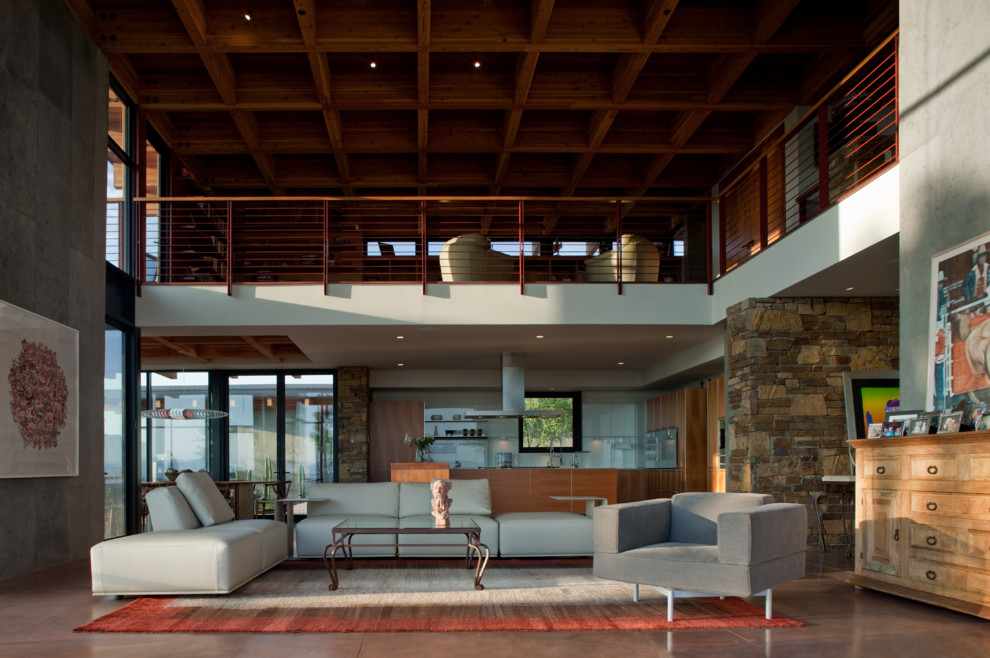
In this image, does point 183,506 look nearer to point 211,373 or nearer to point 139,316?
point 139,316

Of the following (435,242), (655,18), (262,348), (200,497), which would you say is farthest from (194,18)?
(435,242)

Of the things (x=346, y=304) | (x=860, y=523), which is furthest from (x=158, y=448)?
(x=860, y=523)

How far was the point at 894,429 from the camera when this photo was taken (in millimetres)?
5566

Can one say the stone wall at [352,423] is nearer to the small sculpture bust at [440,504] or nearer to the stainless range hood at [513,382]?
the stainless range hood at [513,382]

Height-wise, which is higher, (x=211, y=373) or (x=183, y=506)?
(x=211, y=373)

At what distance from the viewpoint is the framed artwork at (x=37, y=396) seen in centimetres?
636

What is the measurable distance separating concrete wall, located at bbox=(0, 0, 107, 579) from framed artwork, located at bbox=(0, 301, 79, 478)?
11 centimetres

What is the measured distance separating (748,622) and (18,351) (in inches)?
208

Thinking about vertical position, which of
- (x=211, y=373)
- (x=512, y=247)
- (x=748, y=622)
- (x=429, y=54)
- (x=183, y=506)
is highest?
(x=429, y=54)

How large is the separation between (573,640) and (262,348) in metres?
9.22

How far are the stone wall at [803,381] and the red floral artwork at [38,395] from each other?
20.1ft

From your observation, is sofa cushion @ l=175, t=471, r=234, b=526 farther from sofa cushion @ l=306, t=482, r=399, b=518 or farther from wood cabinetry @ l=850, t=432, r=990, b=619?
wood cabinetry @ l=850, t=432, r=990, b=619

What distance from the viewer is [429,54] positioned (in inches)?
360

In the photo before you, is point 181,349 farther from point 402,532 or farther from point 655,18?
point 655,18
